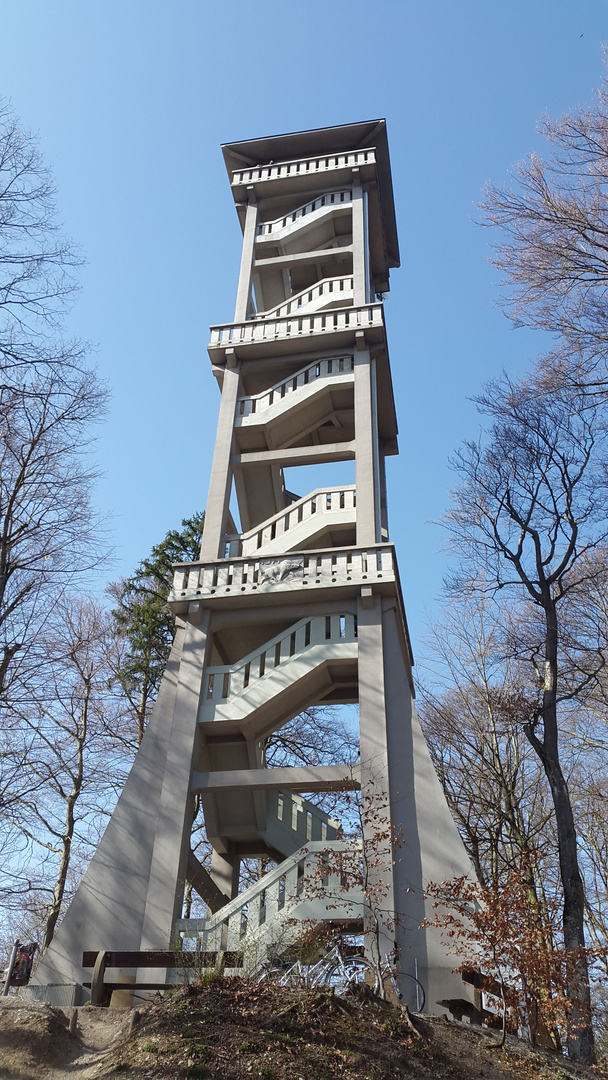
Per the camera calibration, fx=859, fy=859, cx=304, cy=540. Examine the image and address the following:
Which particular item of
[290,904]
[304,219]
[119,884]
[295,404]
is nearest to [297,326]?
[295,404]

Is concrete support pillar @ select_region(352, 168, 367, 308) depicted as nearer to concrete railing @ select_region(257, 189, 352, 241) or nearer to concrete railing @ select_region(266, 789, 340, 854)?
concrete railing @ select_region(257, 189, 352, 241)

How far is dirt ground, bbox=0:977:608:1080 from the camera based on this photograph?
24.8 ft

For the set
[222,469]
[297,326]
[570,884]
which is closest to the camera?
[570,884]

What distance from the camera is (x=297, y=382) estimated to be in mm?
17906

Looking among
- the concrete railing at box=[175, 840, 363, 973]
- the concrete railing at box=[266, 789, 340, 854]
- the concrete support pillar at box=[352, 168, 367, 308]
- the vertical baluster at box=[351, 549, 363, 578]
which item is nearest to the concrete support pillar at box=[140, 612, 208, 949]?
the concrete railing at box=[175, 840, 363, 973]

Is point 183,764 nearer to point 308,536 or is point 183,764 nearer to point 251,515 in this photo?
point 308,536

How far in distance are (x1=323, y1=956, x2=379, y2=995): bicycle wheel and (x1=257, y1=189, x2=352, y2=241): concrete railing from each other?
644 inches

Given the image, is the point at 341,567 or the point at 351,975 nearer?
the point at 351,975

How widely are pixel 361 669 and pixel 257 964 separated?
4876 mm

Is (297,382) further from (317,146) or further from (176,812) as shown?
(176,812)

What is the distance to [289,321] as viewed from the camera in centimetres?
1850

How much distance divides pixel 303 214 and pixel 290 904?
16006 millimetres

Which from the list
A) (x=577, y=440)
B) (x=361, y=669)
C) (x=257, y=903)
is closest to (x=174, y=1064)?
(x=257, y=903)

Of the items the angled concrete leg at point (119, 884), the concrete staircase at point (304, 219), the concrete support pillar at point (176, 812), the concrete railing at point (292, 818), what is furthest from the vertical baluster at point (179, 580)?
the concrete staircase at point (304, 219)
